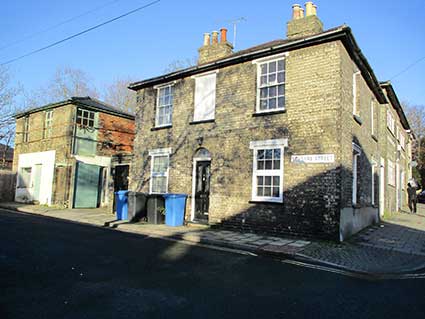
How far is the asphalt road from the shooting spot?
4137 millimetres

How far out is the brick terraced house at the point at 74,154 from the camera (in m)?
18.6

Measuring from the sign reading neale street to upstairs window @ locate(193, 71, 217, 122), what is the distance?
3.99 meters

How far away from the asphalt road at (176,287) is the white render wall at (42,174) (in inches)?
503

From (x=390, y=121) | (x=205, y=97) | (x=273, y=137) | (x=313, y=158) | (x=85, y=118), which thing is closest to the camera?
(x=313, y=158)

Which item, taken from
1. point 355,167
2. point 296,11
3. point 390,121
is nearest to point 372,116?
point 355,167

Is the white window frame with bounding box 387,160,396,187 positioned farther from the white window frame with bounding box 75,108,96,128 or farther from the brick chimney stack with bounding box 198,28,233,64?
the white window frame with bounding box 75,108,96,128

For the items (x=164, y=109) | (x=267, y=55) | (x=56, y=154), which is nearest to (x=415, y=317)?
(x=267, y=55)

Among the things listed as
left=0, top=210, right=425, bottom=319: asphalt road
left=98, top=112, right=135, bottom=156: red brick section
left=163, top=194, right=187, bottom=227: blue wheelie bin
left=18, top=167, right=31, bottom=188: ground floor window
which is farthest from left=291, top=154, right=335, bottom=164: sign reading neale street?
left=18, top=167, right=31, bottom=188: ground floor window

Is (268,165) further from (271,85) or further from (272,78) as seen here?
(272,78)

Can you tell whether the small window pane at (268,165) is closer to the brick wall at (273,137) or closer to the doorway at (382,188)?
the brick wall at (273,137)

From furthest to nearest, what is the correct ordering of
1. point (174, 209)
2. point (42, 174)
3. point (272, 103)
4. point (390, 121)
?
point (42, 174)
point (390, 121)
point (174, 209)
point (272, 103)

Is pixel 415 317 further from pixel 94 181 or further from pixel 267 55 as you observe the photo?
pixel 94 181

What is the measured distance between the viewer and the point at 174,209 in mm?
12242

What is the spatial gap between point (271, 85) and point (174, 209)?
5864 millimetres
